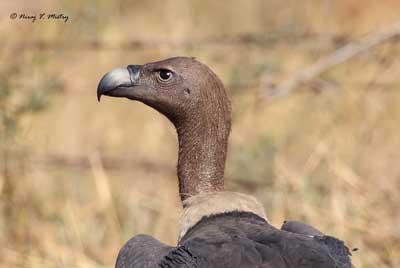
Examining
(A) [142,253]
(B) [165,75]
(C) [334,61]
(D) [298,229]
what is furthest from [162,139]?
(A) [142,253]

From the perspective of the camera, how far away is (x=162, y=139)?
9.36 metres

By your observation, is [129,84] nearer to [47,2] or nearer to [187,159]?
[187,159]

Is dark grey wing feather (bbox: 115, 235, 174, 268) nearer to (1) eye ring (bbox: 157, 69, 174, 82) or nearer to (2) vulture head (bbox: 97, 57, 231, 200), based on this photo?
(2) vulture head (bbox: 97, 57, 231, 200)

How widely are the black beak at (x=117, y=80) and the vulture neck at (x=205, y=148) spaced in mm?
298

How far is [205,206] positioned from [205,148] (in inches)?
15.4

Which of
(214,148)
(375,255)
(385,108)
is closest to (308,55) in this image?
(385,108)

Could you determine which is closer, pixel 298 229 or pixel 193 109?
pixel 298 229

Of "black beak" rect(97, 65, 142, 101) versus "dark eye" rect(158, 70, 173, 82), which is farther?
"dark eye" rect(158, 70, 173, 82)

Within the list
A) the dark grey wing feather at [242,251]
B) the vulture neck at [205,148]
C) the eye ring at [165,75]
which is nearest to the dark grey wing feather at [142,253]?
the dark grey wing feather at [242,251]

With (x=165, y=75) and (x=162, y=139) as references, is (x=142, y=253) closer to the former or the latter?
(x=165, y=75)

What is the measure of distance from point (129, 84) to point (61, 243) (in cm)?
212

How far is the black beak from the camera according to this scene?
4.89 metres

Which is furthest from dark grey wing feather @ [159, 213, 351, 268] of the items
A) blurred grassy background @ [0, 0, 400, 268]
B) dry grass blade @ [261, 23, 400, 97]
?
dry grass blade @ [261, 23, 400, 97]

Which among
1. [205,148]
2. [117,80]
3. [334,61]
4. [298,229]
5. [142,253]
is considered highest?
[334,61]
